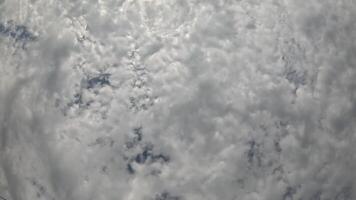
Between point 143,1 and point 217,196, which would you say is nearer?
point 217,196

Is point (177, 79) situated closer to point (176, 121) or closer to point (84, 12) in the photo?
point (176, 121)

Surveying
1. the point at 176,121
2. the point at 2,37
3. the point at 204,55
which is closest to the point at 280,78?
the point at 204,55

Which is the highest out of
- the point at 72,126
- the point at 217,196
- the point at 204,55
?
the point at 204,55

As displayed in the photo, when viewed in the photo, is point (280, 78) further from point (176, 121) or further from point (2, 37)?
point (2, 37)

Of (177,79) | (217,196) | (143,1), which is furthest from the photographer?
(143,1)

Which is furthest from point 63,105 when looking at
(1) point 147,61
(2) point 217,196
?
(2) point 217,196

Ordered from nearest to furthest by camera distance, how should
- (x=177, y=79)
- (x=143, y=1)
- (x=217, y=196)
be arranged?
(x=217, y=196), (x=177, y=79), (x=143, y=1)

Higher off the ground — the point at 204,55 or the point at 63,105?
the point at 204,55

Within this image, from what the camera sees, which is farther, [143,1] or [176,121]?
[143,1]

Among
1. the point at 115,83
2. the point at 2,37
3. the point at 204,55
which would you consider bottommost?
the point at 115,83
